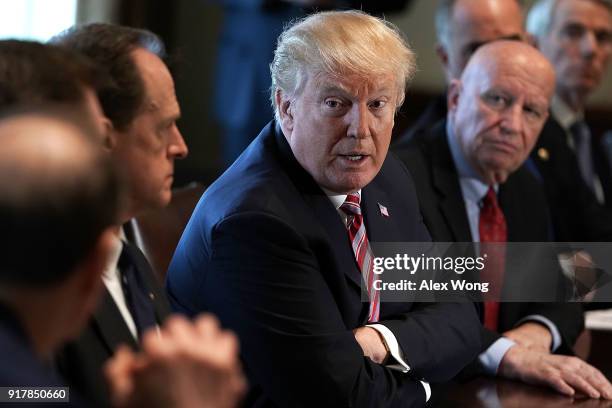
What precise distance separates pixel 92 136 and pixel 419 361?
1364 mm

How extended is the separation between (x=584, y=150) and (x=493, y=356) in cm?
202

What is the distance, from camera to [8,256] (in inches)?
45.5

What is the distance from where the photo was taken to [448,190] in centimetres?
324

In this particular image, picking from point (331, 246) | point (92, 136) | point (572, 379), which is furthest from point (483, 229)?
point (92, 136)

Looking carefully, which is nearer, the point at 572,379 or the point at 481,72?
the point at 572,379

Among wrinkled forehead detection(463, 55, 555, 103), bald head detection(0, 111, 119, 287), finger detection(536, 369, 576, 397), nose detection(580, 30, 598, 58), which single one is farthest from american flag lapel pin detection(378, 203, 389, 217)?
nose detection(580, 30, 598, 58)

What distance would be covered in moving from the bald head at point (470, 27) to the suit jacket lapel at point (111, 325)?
273cm

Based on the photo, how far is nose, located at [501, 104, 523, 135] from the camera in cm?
328

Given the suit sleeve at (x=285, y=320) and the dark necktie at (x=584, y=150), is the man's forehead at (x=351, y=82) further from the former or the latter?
the dark necktie at (x=584, y=150)

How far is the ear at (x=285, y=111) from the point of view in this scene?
8.34 ft

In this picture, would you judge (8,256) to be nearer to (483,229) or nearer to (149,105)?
(149,105)

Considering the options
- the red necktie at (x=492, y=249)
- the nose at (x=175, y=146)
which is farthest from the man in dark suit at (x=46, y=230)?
the red necktie at (x=492, y=249)

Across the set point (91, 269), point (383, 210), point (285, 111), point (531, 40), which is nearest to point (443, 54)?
point (531, 40)

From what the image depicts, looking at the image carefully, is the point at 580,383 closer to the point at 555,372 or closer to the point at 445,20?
the point at 555,372
